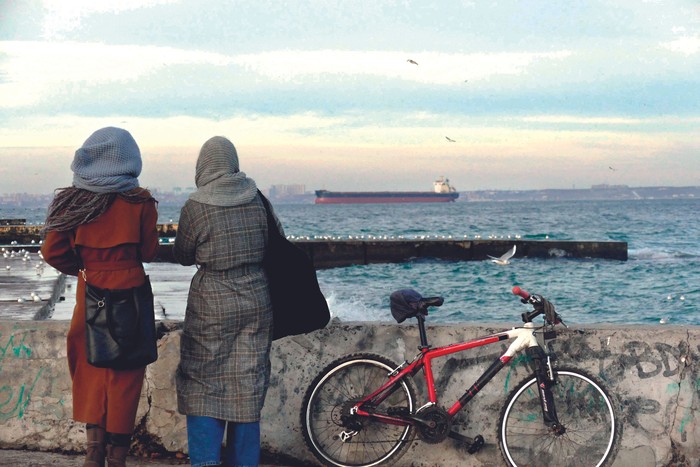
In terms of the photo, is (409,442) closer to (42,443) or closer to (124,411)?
(124,411)

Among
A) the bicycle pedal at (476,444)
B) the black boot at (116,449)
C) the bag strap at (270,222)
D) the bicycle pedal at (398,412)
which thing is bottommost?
the bicycle pedal at (476,444)

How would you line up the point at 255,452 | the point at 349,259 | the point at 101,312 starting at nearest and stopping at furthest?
the point at 101,312 < the point at 255,452 < the point at 349,259

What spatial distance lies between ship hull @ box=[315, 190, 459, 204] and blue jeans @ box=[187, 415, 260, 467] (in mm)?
162580

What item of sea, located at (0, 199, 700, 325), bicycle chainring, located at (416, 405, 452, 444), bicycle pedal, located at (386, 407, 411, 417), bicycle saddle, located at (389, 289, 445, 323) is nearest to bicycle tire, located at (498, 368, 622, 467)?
bicycle chainring, located at (416, 405, 452, 444)

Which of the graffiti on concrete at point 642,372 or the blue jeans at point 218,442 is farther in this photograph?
the graffiti on concrete at point 642,372

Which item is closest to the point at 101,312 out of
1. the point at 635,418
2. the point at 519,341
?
the point at 519,341

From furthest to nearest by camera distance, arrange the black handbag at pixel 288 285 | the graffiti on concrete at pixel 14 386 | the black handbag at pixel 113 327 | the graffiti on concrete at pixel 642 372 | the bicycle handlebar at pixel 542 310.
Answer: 1. the graffiti on concrete at pixel 14 386
2. the graffiti on concrete at pixel 642 372
3. the bicycle handlebar at pixel 542 310
4. the black handbag at pixel 288 285
5. the black handbag at pixel 113 327

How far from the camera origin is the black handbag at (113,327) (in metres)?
3.63

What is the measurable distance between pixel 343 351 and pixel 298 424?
492 millimetres

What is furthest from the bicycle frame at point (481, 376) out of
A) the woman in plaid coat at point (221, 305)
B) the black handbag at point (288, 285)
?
the woman in plaid coat at point (221, 305)

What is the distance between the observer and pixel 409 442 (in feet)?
14.7

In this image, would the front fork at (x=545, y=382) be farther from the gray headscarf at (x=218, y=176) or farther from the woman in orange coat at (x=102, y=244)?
the woman in orange coat at (x=102, y=244)

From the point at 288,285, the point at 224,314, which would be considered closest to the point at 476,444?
the point at 288,285

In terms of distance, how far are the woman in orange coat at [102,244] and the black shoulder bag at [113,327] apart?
0.05m
